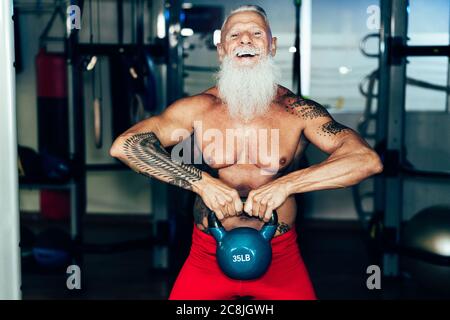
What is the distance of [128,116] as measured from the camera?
489cm

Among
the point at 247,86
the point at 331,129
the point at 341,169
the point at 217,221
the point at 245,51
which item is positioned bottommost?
the point at 217,221

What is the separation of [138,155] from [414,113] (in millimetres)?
3323

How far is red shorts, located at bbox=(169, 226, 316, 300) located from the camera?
2082 millimetres

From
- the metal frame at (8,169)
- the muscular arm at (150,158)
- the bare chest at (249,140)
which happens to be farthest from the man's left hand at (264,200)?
the metal frame at (8,169)

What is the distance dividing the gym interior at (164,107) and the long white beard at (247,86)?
847 mm

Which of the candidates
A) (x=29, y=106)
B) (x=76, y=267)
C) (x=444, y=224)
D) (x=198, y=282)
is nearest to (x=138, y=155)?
(x=198, y=282)

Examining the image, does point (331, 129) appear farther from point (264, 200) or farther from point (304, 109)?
point (264, 200)

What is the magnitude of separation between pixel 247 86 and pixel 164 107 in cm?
184

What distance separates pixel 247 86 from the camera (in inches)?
85.2

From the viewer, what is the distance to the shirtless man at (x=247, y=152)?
6.42 feet

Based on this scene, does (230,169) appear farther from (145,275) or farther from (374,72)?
(374,72)

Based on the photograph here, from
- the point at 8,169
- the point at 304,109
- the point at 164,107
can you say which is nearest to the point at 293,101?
the point at 304,109

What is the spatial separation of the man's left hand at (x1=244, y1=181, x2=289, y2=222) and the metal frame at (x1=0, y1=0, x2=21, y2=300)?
68 centimetres

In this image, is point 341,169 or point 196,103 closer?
point 341,169
